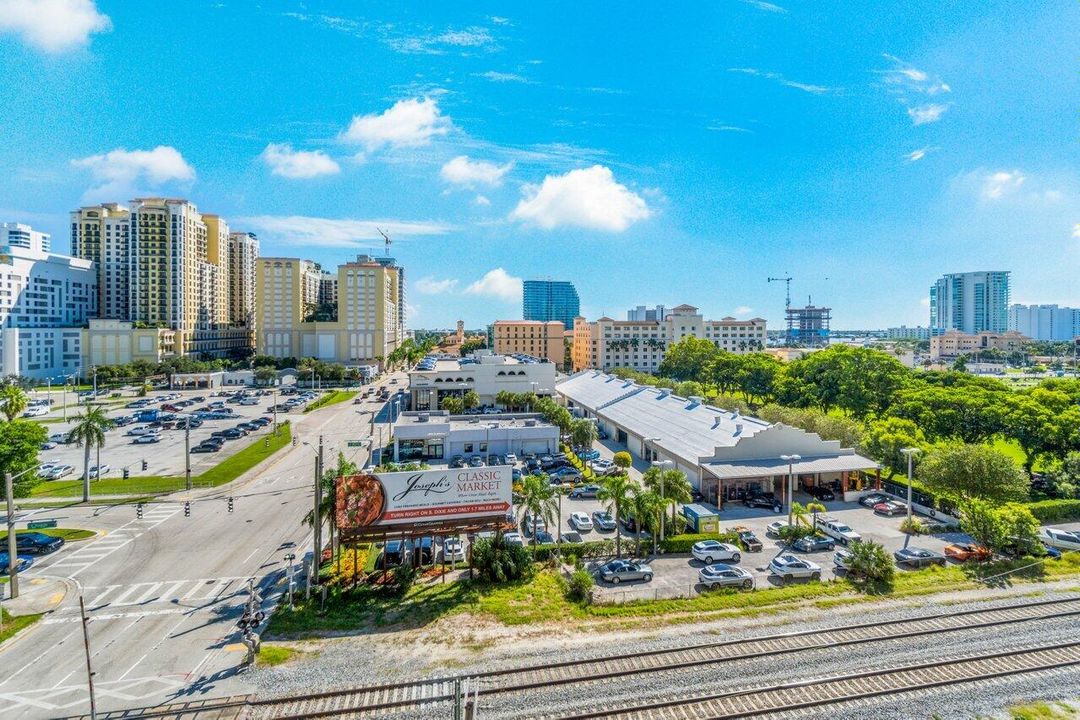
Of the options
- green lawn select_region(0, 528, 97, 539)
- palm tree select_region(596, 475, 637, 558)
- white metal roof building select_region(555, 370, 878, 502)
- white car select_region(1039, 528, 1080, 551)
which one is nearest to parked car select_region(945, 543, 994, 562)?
white car select_region(1039, 528, 1080, 551)

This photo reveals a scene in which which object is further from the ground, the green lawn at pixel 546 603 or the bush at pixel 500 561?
the bush at pixel 500 561

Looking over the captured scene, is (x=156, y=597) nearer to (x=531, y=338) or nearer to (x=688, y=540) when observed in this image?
(x=688, y=540)

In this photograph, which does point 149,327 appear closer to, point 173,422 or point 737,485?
point 173,422

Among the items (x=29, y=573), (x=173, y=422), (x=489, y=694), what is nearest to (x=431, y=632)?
(x=489, y=694)

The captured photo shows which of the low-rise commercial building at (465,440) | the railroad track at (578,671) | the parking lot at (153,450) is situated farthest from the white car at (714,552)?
the parking lot at (153,450)

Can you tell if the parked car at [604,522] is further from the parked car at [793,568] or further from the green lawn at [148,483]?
the green lawn at [148,483]

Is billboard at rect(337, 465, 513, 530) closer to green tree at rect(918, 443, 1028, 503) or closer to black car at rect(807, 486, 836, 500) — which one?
black car at rect(807, 486, 836, 500)
